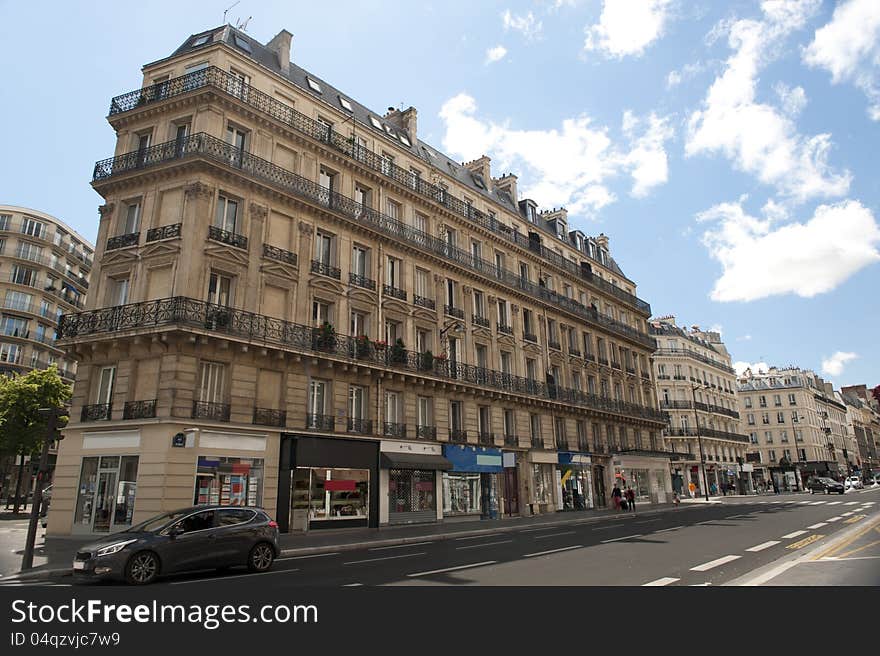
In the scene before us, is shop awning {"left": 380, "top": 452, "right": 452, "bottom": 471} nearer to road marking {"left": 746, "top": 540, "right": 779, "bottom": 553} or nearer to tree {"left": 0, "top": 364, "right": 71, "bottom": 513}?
road marking {"left": 746, "top": 540, "right": 779, "bottom": 553}

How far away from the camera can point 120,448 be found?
60.6 ft

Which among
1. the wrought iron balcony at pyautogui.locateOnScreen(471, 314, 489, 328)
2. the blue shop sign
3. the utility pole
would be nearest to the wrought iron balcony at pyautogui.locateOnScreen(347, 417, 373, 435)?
the blue shop sign

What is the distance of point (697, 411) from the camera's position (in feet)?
194

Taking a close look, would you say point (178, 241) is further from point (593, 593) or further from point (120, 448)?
point (593, 593)

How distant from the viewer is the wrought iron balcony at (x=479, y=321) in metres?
30.6

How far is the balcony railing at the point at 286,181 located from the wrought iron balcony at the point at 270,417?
29.3 ft

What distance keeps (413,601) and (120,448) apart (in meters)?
15.0

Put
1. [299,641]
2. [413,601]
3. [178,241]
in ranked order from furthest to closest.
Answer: [178,241] < [413,601] < [299,641]

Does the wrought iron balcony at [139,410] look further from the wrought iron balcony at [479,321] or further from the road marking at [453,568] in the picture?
the wrought iron balcony at [479,321]

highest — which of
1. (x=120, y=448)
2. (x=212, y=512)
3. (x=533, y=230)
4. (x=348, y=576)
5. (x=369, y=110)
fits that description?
(x=369, y=110)

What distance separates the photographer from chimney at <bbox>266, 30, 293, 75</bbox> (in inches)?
1033

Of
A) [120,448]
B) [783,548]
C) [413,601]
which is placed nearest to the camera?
[413,601]

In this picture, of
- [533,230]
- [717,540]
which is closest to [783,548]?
[717,540]

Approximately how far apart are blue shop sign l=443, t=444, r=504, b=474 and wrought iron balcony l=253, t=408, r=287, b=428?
28.3 feet
